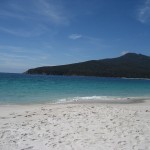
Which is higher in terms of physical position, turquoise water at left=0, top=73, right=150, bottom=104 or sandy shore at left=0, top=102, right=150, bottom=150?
turquoise water at left=0, top=73, right=150, bottom=104

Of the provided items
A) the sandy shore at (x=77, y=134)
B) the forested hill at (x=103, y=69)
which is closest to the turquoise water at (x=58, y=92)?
the sandy shore at (x=77, y=134)

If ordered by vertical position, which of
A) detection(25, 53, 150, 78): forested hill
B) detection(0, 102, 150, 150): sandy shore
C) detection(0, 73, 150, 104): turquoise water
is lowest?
detection(0, 102, 150, 150): sandy shore

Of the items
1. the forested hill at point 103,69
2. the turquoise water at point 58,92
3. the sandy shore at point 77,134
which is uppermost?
the forested hill at point 103,69

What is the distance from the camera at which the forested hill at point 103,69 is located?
15588cm

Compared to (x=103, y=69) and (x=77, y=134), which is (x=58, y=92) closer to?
(x=77, y=134)

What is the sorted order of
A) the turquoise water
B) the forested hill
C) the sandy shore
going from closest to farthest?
the sandy shore → the turquoise water → the forested hill

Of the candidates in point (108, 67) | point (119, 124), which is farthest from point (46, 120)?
point (108, 67)

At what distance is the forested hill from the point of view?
511 ft

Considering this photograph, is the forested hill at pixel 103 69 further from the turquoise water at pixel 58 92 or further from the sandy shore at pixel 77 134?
the sandy shore at pixel 77 134

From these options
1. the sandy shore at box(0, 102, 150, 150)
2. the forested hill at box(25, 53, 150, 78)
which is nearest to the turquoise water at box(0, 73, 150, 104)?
the sandy shore at box(0, 102, 150, 150)

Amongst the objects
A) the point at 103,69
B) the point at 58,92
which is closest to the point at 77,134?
the point at 58,92

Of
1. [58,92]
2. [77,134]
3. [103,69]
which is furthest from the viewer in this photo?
[103,69]

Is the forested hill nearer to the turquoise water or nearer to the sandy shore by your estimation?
the turquoise water

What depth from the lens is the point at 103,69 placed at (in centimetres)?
16000
